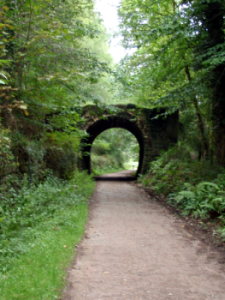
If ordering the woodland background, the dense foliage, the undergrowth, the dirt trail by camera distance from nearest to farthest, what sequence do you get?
the dirt trail → the woodland background → the undergrowth → the dense foliage

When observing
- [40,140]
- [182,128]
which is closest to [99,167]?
[182,128]

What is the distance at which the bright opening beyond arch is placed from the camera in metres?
31.7

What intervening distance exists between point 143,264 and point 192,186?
5668 mm

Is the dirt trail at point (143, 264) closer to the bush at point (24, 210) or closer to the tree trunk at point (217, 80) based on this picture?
the bush at point (24, 210)

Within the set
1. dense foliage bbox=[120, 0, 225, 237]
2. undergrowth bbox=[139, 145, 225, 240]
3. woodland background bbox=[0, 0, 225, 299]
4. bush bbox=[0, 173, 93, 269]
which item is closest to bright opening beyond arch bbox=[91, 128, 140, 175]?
undergrowth bbox=[139, 145, 225, 240]

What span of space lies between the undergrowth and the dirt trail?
76cm

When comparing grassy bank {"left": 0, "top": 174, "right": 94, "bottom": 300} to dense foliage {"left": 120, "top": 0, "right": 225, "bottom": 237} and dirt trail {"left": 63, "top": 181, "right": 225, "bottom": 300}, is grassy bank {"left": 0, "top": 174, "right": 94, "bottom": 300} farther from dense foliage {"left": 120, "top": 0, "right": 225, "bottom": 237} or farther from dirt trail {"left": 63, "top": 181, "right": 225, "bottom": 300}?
dense foliage {"left": 120, "top": 0, "right": 225, "bottom": 237}

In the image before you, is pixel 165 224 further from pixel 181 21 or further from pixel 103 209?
pixel 181 21

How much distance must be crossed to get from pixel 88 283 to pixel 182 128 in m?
16.8

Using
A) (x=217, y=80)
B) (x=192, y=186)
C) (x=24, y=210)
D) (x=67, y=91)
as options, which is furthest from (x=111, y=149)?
(x=24, y=210)

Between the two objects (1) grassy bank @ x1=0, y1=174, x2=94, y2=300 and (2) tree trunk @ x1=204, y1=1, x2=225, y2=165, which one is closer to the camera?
(1) grassy bank @ x1=0, y1=174, x2=94, y2=300

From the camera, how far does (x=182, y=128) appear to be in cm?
1981

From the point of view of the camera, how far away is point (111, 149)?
37.5m

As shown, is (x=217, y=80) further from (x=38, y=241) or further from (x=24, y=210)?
(x=38, y=241)
